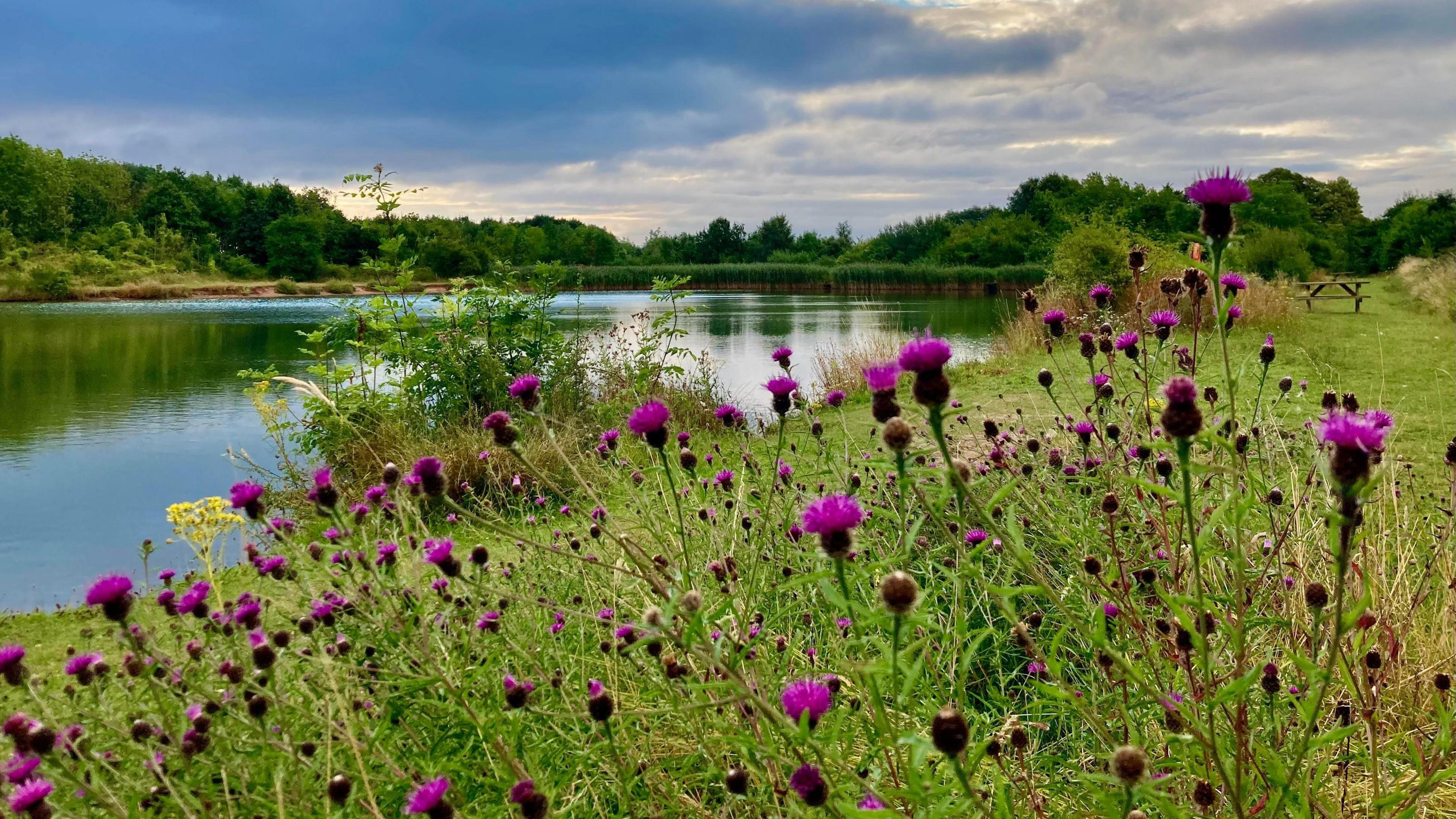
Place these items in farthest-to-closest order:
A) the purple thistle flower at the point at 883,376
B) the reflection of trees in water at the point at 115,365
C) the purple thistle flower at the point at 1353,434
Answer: the reflection of trees in water at the point at 115,365 < the purple thistle flower at the point at 883,376 < the purple thistle flower at the point at 1353,434

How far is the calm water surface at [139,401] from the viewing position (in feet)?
20.7

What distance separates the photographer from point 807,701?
1.09 meters

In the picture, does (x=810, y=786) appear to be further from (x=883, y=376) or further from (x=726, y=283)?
(x=726, y=283)

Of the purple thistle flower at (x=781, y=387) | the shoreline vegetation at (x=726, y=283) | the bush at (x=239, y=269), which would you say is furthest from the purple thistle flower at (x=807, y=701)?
the bush at (x=239, y=269)

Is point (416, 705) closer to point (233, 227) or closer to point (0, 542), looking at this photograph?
point (0, 542)

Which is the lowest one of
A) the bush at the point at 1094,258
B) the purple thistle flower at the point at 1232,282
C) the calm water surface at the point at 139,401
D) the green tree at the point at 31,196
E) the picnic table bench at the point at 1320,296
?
the calm water surface at the point at 139,401

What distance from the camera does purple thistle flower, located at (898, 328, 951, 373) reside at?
1007mm

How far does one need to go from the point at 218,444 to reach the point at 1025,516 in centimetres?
941

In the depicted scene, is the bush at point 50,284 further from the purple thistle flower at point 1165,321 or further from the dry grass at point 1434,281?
the dry grass at point 1434,281

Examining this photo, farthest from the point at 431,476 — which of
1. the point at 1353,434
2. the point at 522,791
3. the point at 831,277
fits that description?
the point at 831,277

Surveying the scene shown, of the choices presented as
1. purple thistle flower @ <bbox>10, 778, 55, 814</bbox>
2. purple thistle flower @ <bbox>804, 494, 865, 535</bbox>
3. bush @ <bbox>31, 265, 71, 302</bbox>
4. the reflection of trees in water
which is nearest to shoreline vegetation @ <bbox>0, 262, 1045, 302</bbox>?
bush @ <bbox>31, 265, 71, 302</bbox>

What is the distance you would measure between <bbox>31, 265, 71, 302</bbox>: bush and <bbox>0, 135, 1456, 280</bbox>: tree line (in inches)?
221

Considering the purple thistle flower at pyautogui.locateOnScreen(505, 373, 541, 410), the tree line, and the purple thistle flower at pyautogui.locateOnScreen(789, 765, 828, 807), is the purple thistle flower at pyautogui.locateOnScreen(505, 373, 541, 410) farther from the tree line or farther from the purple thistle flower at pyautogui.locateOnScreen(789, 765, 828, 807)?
the tree line

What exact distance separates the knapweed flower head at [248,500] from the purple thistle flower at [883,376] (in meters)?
1.26
